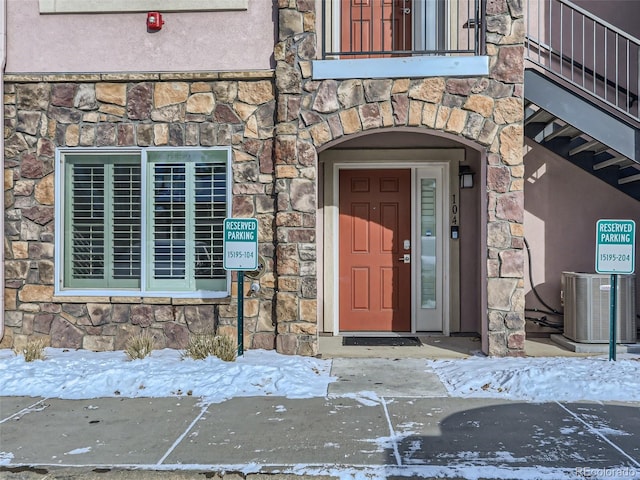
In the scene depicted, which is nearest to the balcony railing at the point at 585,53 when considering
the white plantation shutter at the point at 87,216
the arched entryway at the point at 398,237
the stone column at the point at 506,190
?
the stone column at the point at 506,190

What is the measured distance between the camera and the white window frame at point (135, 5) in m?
6.45

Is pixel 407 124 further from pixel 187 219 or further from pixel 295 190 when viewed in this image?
pixel 187 219

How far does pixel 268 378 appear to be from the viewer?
17.3 feet

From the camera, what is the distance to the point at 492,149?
618 centimetres

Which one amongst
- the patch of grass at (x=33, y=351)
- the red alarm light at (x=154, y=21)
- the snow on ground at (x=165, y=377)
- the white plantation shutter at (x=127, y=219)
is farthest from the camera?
the white plantation shutter at (x=127, y=219)

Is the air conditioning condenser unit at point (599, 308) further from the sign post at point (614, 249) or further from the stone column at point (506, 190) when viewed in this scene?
the stone column at point (506, 190)

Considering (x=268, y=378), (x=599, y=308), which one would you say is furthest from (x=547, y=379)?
(x=268, y=378)

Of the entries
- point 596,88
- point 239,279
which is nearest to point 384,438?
point 239,279

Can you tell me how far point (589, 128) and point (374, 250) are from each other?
3127 mm

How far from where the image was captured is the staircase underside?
19.5 ft

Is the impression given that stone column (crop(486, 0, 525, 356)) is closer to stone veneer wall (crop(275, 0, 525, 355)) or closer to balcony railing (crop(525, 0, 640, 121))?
stone veneer wall (crop(275, 0, 525, 355))

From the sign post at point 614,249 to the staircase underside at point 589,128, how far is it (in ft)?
2.83

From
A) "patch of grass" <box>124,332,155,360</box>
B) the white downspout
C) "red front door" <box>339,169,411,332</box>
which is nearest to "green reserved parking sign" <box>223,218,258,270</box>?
"patch of grass" <box>124,332,155,360</box>

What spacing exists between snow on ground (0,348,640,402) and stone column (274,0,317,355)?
0.48m
